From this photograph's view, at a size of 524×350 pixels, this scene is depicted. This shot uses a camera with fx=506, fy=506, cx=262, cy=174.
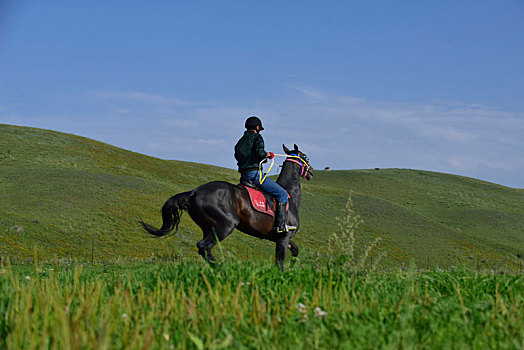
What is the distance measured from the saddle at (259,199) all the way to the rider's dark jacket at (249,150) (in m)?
0.36

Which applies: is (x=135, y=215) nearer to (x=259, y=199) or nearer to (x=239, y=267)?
(x=259, y=199)

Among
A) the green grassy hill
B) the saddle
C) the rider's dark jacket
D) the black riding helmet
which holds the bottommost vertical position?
the green grassy hill

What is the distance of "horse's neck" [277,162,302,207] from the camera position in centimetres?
1303

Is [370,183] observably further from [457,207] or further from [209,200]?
[209,200]

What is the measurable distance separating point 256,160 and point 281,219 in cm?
153

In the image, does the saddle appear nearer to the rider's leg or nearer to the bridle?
the rider's leg

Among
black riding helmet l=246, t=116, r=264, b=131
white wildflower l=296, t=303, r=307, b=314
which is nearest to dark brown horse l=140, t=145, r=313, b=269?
black riding helmet l=246, t=116, r=264, b=131

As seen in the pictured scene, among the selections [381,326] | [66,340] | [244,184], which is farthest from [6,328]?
[244,184]

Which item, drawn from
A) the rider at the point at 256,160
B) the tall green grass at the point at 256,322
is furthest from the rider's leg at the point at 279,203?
the tall green grass at the point at 256,322

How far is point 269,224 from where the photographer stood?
1211cm

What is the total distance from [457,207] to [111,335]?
8730 centimetres

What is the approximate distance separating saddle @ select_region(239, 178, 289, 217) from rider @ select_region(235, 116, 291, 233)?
9cm

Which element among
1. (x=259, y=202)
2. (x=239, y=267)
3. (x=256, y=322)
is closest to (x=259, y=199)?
(x=259, y=202)

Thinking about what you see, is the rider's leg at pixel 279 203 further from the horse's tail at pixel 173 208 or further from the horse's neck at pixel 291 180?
the horse's tail at pixel 173 208
